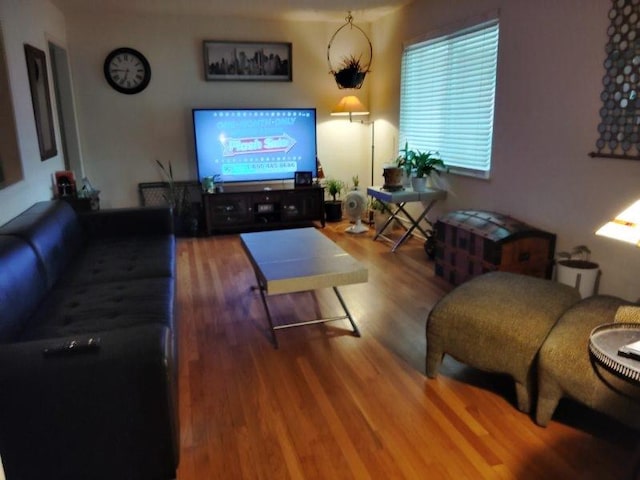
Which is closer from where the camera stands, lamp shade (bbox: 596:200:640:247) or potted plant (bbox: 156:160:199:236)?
lamp shade (bbox: 596:200:640:247)

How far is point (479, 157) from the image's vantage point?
4016mm

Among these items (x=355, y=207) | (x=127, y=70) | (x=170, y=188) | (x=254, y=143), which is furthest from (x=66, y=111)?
(x=355, y=207)

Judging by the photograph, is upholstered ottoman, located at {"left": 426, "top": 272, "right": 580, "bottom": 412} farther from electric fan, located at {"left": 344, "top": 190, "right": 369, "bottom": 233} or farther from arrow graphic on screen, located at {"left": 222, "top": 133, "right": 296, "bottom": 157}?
arrow graphic on screen, located at {"left": 222, "top": 133, "right": 296, "bottom": 157}

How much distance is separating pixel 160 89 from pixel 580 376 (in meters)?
4.94

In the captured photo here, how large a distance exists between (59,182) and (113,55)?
71.1 inches

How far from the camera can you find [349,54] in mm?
5812

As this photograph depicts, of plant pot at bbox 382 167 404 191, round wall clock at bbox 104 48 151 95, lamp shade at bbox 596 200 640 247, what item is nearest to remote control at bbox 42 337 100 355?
lamp shade at bbox 596 200 640 247

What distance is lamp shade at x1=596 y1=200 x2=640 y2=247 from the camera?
1.54m

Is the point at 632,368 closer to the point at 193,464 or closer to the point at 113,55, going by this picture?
the point at 193,464

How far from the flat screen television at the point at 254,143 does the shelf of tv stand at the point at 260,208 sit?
0.25m

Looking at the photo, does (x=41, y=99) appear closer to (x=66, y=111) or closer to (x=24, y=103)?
(x=24, y=103)

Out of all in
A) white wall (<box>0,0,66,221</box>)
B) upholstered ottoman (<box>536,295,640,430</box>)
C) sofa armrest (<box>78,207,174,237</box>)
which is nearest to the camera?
upholstered ottoman (<box>536,295,640,430</box>)

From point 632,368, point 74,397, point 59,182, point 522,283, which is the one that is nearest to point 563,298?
point 522,283

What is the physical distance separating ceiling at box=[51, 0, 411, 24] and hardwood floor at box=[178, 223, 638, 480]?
311cm
